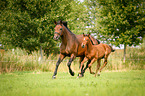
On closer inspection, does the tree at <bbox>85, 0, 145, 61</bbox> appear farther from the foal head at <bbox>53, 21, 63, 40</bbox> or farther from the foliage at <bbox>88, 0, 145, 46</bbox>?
the foal head at <bbox>53, 21, 63, 40</bbox>

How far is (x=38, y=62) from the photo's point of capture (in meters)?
16.4

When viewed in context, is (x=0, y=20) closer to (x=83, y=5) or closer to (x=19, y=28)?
(x=19, y=28)

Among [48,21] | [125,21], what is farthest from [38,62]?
[125,21]

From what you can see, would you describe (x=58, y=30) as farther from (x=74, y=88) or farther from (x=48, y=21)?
(x=48, y=21)

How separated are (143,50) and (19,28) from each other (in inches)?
542

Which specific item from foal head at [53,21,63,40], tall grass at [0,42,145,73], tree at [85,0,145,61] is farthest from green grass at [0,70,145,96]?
tree at [85,0,145,61]

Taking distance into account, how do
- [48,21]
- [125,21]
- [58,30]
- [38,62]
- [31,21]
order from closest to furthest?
[58,30] → [38,62] → [31,21] → [125,21] → [48,21]

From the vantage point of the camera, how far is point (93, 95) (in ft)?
16.0

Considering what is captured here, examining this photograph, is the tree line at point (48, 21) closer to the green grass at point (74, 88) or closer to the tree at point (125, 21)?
the tree at point (125, 21)

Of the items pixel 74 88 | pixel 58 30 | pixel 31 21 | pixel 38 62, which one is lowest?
pixel 74 88

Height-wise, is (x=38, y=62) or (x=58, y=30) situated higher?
(x=58, y=30)

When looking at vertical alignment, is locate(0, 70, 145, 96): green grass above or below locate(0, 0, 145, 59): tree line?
below

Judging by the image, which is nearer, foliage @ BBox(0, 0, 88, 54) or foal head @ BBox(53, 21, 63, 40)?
foal head @ BBox(53, 21, 63, 40)

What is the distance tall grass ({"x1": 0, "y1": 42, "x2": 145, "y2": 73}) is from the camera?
15.3 meters
